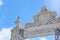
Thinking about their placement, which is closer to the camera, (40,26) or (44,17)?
(44,17)

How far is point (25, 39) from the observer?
11.8 m

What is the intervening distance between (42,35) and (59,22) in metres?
0.76

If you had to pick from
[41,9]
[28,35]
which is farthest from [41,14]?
[28,35]

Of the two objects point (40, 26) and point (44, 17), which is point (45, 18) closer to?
point (44, 17)

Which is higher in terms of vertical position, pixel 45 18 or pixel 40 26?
pixel 45 18

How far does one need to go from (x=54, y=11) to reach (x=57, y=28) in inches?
22.6

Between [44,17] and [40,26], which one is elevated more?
[44,17]

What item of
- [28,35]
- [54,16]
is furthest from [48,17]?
[28,35]

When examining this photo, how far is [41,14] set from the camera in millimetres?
11422

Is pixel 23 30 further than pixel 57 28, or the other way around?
pixel 23 30

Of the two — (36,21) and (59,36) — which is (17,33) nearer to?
(36,21)

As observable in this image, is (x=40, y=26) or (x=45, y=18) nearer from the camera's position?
(x=45, y=18)

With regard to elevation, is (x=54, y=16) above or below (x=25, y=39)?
above

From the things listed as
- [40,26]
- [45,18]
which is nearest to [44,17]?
[45,18]
